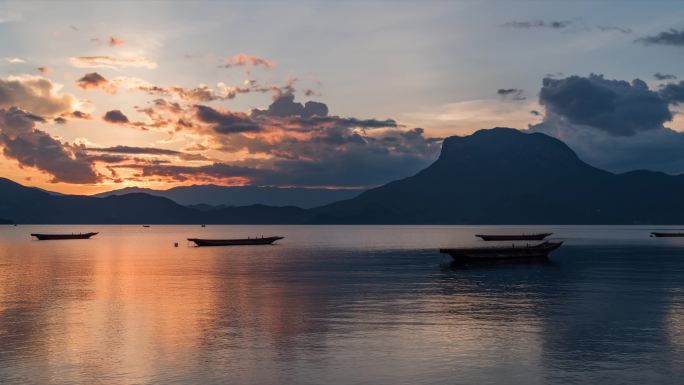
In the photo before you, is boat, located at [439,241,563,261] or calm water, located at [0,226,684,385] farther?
boat, located at [439,241,563,261]

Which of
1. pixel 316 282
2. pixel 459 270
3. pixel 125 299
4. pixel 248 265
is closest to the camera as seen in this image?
pixel 125 299

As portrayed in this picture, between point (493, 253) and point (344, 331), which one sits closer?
point (344, 331)

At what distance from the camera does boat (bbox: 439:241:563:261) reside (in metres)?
106

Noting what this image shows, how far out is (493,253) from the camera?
362ft

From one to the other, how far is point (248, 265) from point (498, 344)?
7500 cm

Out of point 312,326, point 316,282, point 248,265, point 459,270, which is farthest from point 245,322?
point 248,265

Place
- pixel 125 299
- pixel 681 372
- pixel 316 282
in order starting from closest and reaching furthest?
pixel 681 372 → pixel 125 299 → pixel 316 282

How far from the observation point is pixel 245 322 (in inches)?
1668

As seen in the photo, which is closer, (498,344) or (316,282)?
(498,344)

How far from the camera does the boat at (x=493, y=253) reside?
349ft

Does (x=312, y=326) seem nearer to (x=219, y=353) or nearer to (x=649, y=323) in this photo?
(x=219, y=353)

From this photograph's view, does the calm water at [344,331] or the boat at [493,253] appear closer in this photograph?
the calm water at [344,331]

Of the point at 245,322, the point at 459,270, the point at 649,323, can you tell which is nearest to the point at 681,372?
the point at 649,323

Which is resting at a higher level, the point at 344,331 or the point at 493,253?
the point at 493,253
